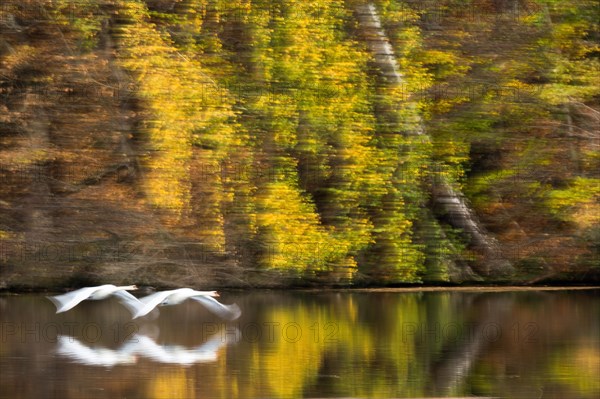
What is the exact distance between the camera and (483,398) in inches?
362

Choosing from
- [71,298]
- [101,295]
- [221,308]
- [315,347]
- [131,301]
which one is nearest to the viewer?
[315,347]

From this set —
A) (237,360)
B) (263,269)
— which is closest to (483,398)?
(237,360)

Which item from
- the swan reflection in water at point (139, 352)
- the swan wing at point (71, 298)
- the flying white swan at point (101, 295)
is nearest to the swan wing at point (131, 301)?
the flying white swan at point (101, 295)

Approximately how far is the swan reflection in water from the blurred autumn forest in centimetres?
373

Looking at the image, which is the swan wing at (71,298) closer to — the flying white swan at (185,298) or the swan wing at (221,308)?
the flying white swan at (185,298)

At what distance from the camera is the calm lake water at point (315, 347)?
378 inches

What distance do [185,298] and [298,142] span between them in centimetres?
321

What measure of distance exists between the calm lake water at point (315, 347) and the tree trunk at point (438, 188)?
741mm

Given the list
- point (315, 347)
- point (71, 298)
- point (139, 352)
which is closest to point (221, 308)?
point (71, 298)

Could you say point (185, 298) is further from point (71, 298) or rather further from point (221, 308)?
point (71, 298)

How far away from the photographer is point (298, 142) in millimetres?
16250

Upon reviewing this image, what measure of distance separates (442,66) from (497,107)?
90cm

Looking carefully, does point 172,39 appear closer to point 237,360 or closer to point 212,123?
point 212,123

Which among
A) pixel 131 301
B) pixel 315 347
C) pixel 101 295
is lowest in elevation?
pixel 101 295
